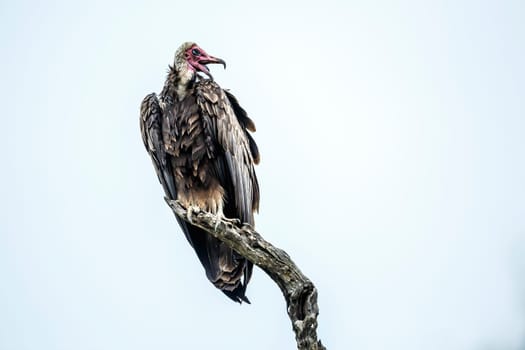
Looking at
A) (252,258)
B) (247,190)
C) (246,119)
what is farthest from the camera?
(246,119)

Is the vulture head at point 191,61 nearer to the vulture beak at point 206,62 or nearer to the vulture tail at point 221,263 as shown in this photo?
the vulture beak at point 206,62

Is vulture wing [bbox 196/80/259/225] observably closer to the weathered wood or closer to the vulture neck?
the vulture neck

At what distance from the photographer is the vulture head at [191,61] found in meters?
7.72

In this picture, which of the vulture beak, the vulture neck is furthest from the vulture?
the vulture beak

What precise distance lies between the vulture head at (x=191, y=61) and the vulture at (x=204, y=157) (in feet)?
0.19

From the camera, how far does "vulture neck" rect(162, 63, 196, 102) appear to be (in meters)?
7.61

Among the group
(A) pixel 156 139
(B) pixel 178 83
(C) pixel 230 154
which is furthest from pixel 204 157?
(B) pixel 178 83

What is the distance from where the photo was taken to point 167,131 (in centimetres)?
742

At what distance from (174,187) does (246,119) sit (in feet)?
3.13

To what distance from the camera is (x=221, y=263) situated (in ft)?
23.8

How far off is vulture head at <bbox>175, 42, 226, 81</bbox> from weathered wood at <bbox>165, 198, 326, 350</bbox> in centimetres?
169

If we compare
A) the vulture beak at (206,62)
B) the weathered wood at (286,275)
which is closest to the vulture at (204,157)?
the vulture beak at (206,62)

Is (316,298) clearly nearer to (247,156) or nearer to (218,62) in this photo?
(247,156)

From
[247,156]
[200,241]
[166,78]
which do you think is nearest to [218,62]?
[166,78]
